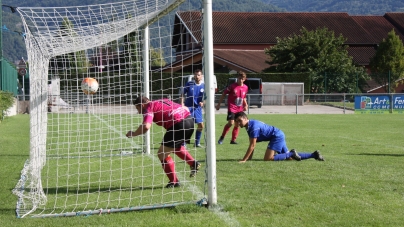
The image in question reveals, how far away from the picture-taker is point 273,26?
60000 mm

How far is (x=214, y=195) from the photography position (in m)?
7.28

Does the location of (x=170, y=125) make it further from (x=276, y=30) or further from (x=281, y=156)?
(x=276, y=30)

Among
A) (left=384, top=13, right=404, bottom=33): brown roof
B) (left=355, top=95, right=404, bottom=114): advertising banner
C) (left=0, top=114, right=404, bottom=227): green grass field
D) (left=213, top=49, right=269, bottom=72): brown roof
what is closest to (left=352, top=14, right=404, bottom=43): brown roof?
(left=384, top=13, right=404, bottom=33): brown roof

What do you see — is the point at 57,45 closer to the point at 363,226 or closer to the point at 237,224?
the point at 237,224

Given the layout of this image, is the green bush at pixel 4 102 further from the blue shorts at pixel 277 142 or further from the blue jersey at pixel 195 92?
the blue shorts at pixel 277 142

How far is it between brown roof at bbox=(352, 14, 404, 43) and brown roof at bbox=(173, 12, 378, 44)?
2384mm

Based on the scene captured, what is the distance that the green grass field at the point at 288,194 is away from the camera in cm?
661

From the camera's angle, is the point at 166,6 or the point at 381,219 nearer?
the point at 381,219

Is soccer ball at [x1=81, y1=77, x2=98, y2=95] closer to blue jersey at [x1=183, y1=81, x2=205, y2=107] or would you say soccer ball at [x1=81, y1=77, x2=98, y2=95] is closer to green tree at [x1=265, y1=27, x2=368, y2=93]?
blue jersey at [x1=183, y1=81, x2=205, y2=107]

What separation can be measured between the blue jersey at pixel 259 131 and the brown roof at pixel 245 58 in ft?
115

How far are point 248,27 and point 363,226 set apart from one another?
179ft

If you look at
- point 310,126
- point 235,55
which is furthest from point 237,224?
point 235,55

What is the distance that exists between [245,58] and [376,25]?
819 inches

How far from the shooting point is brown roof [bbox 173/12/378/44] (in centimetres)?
5762
